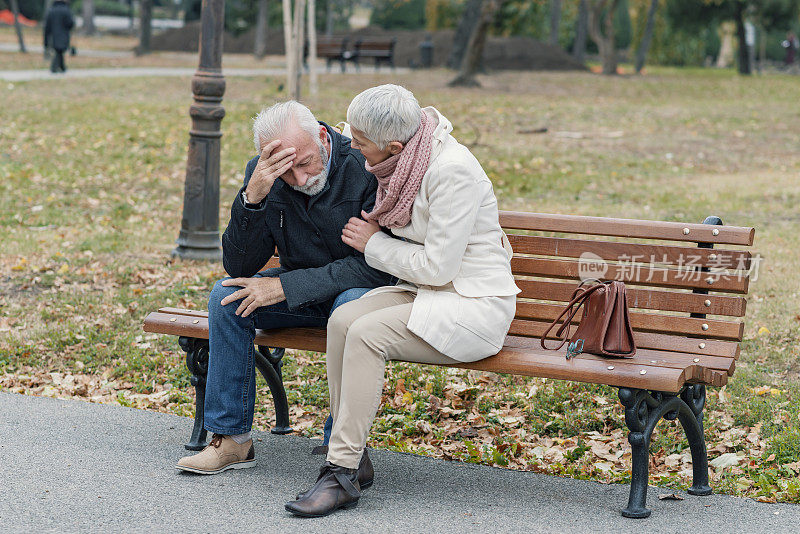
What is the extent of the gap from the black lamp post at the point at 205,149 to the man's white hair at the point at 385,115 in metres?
3.92

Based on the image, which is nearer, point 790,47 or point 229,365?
point 229,365

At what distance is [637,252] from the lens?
429 cm

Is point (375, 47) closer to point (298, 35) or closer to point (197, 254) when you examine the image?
point (298, 35)

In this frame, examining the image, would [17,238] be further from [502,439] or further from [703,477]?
[703,477]

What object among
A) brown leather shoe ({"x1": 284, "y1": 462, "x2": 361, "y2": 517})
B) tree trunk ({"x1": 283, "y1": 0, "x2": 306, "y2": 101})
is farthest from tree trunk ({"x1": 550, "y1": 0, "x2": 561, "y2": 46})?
brown leather shoe ({"x1": 284, "y1": 462, "x2": 361, "y2": 517})

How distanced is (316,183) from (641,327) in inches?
55.7

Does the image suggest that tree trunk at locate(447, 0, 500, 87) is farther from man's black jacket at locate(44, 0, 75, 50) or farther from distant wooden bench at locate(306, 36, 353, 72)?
man's black jacket at locate(44, 0, 75, 50)

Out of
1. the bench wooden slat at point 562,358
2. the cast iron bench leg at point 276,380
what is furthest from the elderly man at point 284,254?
the cast iron bench leg at point 276,380

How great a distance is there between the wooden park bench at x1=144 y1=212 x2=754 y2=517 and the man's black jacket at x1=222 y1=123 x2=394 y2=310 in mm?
245

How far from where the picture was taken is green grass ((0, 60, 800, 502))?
16.0 feet

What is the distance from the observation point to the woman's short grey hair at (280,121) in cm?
392

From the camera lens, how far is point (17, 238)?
835 cm

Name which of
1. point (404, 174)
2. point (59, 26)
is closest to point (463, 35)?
point (59, 26)

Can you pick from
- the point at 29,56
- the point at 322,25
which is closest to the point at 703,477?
the point at 29,56
